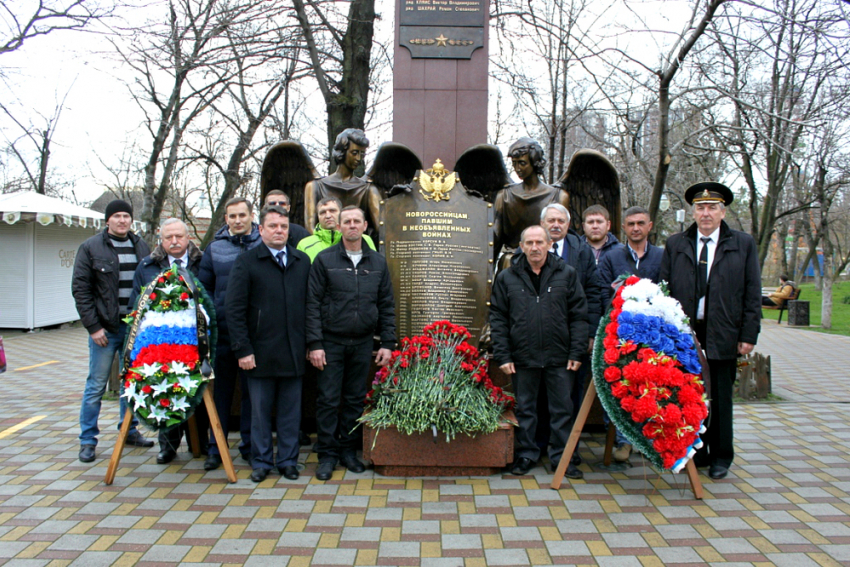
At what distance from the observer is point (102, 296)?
4.47 metres

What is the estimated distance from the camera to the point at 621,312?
374cm

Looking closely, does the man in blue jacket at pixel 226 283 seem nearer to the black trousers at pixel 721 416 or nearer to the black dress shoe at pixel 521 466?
the black dress shoe at pixel 521 466

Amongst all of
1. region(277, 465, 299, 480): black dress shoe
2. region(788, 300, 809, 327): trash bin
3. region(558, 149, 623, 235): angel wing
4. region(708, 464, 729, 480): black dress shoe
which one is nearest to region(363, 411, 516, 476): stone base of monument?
region(277, 465, 299, 480): black dress shoe

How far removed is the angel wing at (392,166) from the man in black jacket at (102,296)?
2.04m

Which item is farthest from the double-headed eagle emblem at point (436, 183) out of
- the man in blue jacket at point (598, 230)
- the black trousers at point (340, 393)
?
the black trousers at point (340, 393)

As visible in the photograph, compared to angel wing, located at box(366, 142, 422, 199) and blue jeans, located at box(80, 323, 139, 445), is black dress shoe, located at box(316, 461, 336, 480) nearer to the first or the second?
blue jeans, located at box(80, 323, 139, 445)

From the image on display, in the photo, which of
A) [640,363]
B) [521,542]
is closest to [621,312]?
[640,363]

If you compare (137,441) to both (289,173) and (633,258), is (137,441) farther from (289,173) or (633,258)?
(633,258)

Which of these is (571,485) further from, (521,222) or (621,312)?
(521,222)

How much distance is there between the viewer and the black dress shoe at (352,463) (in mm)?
4078

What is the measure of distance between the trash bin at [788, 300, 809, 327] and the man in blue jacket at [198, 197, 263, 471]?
16.1 metres

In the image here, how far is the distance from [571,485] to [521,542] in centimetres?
89

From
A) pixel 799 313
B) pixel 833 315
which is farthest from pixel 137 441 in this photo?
pixel 833 315

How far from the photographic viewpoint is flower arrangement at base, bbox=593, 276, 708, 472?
354cm
